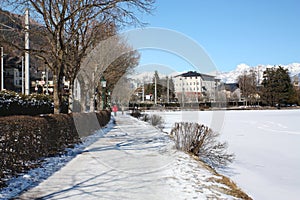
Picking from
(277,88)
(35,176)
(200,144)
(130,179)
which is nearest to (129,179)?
(130,179)

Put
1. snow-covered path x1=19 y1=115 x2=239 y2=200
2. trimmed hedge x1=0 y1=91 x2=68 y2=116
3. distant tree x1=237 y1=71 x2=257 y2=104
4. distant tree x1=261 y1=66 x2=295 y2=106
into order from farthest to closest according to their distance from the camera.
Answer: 1. distant tree x1=237 y1=71 x2=257 y2=104
2. distant tree x1=261 y1=66 x2=295 y2=106
3. trimmed hedge x1=0 y1=91 x2=68 y2=116
4. snow-covered path x1=19 y1=115 x2=239 y2=200

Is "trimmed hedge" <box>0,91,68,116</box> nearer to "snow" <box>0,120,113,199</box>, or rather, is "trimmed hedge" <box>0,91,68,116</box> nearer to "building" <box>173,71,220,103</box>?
"snow" <box>0,120,113,199</box>

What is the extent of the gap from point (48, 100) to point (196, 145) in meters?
19.3

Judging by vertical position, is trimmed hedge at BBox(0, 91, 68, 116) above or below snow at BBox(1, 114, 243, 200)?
above

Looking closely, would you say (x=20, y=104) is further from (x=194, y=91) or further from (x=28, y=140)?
(x=194, y=91)

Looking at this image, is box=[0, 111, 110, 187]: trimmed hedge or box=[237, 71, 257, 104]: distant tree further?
box=[237, 71, 257, 104]: distant tree

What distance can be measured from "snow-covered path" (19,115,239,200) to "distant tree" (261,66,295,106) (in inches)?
2972

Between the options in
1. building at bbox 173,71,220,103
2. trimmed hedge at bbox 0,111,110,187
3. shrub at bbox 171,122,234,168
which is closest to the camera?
trimmed hedge at bbox 0,111,110,187

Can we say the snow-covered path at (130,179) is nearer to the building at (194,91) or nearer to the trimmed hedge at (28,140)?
the trimmed hedge at (28,140)

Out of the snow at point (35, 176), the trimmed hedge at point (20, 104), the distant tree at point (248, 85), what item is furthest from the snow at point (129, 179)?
the distant tree at point (248, 85)

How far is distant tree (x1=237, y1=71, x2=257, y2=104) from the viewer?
8494 centimetres

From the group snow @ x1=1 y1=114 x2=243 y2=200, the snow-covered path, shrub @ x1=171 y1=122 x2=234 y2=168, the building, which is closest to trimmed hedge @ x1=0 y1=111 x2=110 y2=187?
snow @ x1=1 y1=114 x2=243 y2=200

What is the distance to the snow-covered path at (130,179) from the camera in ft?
17.5

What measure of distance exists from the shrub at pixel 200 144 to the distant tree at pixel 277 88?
242 feet
